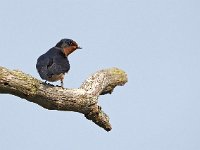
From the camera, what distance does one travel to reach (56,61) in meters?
10.9

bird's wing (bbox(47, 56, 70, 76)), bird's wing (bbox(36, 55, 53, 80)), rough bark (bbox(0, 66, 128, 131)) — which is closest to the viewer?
rough bark (bbox(0, 66, 128, 131))

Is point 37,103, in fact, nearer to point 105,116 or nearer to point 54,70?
point 54,70

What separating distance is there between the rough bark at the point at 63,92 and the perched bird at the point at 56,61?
0.37 metres

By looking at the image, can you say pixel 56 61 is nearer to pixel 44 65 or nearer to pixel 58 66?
pixel 58 66

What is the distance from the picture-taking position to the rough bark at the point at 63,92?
30.3ft

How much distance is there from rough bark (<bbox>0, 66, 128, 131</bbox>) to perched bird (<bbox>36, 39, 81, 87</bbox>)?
37 centimetres

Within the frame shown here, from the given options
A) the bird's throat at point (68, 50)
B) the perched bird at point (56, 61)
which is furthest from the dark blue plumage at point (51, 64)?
the bird's throat at point (68, 50)

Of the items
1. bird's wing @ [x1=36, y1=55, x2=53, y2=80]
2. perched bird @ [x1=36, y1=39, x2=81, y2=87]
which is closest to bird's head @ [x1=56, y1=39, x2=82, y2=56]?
perched bird @ [x1=36, y1=39, x2=81, y2=87]

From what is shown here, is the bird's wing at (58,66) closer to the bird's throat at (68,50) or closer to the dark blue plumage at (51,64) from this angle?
the dark blue plumage at (51,64)

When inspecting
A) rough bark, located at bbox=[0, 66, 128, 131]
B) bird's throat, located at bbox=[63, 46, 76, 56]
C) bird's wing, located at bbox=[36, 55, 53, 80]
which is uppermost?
bird's throat, located at bbox=[63, 46, 76, 56]

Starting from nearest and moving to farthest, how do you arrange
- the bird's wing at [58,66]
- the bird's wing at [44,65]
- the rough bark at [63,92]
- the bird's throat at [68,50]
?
the rough bark at [63,92]
the bird's wing at [44,65]
the bird's wing at [58,66]
the bird's throat at [68,50]

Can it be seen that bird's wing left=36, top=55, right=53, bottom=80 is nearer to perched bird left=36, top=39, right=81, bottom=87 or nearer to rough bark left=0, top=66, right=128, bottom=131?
perched bird left=36, top=39, right=81, bottom=87

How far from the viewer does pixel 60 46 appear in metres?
11.9

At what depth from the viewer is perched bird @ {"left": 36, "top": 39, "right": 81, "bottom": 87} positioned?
1045 cm
